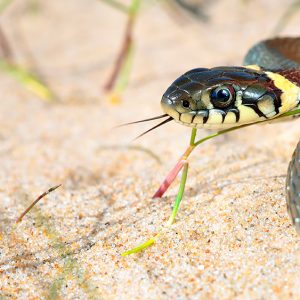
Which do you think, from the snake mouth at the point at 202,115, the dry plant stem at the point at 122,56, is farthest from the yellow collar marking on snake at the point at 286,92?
the dry plant stem at the point at 122,56

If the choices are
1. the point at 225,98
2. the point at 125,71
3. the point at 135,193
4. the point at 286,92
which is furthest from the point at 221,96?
the point at 125,71

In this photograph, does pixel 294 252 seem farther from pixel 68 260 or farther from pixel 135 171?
pixel 135 171

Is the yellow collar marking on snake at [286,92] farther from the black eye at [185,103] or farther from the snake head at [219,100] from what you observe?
the black eye at [185,103]

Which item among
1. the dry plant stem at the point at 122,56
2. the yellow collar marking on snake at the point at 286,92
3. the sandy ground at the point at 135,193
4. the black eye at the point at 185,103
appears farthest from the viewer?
the dry plant stem at the point at 122,56

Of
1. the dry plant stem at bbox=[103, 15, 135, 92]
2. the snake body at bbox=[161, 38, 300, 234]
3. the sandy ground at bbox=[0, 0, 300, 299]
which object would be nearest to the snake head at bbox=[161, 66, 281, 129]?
the snake body at bbox=[161, 38, 300, 234]

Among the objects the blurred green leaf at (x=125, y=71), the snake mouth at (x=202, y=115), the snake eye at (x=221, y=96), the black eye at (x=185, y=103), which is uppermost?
the snake eye at (x=221, y=96)

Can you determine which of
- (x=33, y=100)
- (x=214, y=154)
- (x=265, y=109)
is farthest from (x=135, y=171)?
(x=33, y=100)

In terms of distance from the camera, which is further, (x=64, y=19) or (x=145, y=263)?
(x=64, y=19)
